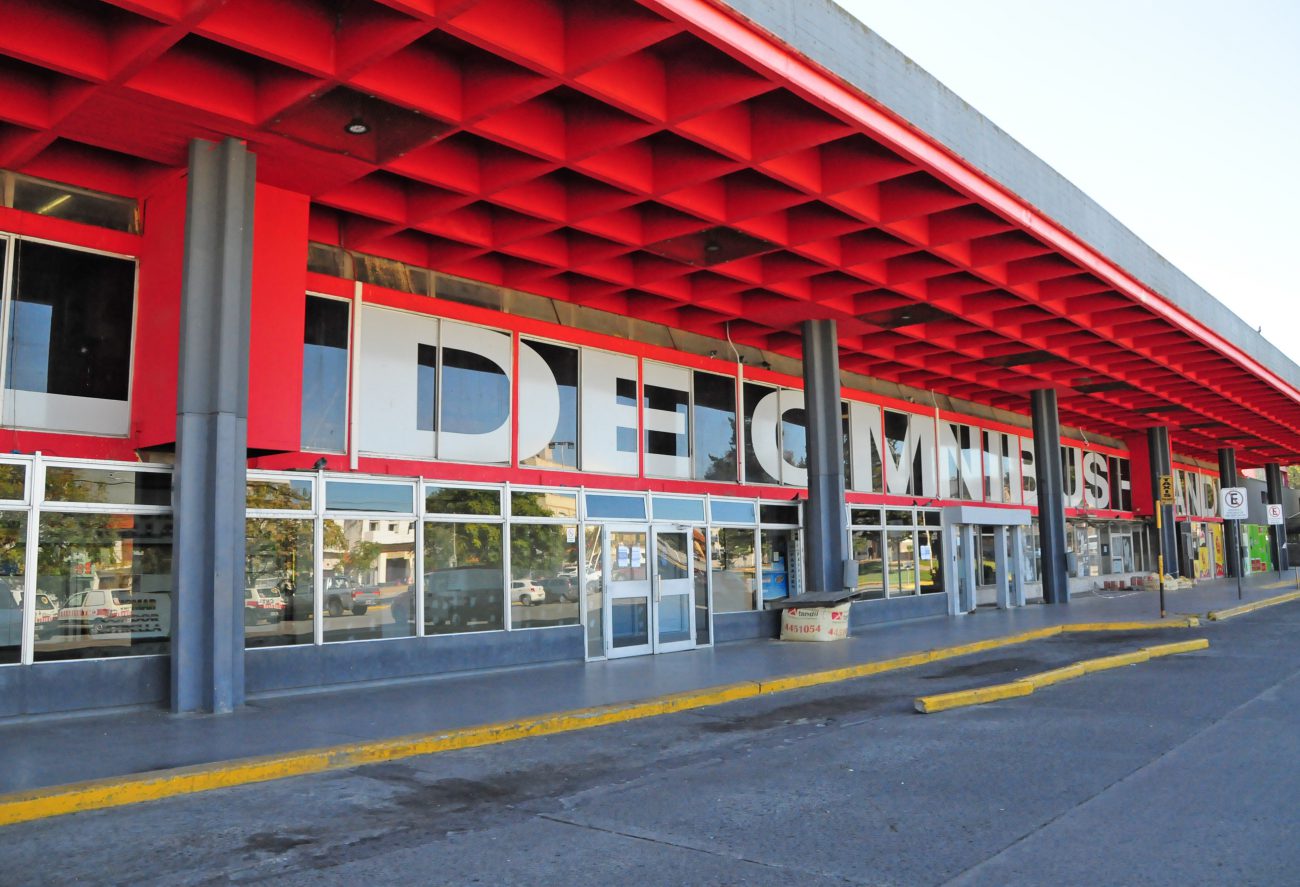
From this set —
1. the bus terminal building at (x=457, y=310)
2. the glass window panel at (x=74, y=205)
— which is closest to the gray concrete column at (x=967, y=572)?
the bus terminal building at (x=457, y=310)

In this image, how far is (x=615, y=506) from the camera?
54.4ft

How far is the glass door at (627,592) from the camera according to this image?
52.9ft

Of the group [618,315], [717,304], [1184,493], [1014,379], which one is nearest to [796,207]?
[717,304]

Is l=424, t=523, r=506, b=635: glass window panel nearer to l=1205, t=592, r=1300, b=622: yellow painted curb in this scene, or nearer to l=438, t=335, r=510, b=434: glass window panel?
l=438, t=335, r=510, b=434: glass window panel

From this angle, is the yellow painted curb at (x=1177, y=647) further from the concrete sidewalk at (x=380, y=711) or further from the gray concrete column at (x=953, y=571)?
the gray concrete column at (x=953, y=571)

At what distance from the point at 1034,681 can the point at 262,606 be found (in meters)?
9.57

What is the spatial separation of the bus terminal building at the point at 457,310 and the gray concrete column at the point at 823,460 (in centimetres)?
7

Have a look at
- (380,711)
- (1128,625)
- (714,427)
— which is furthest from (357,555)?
(1128,625)

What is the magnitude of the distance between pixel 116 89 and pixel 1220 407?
34.6 metres

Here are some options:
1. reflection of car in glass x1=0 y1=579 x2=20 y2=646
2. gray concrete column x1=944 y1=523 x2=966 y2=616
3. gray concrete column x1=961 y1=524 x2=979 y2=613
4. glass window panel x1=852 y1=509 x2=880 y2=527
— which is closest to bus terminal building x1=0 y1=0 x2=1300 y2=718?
reflection of car in glass x1=0 y1=579 x2=20 y2=646

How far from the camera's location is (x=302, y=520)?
41.8 feet

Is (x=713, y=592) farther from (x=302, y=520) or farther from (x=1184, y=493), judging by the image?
(x=1184, y=493)

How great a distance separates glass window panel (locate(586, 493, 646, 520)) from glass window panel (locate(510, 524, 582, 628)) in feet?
1.76

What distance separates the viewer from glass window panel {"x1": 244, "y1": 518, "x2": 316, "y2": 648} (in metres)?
12.2
